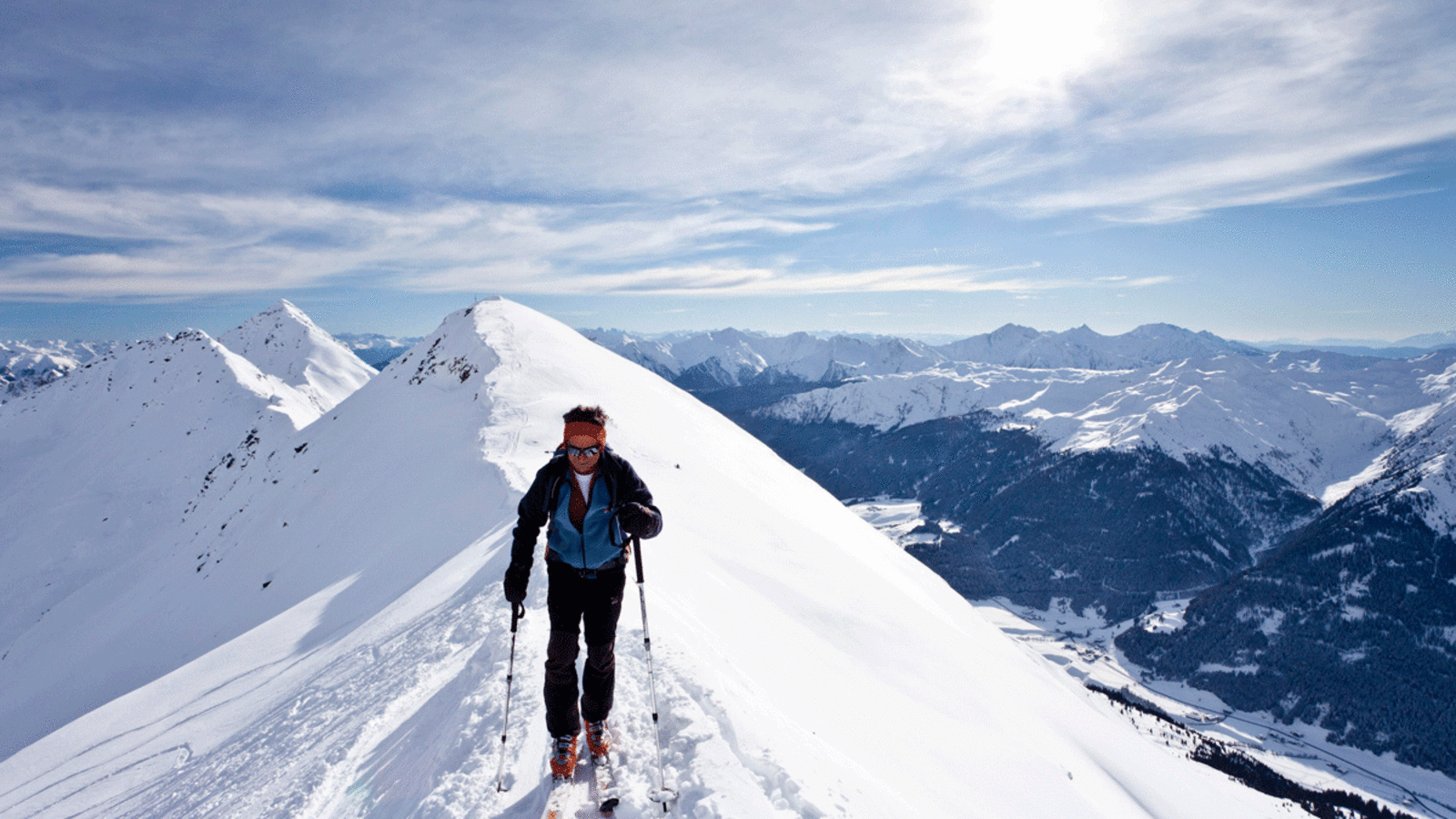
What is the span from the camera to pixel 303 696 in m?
12.2

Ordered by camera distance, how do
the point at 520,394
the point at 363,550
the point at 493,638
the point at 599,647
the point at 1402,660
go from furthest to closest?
the point at 1402,660
the point at 520,394
the point at 363,550
the point at 493,638
the point at 599,647

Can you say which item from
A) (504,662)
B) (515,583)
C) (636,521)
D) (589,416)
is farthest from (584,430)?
(504,662)

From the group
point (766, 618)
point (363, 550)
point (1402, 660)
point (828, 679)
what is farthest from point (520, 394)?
point (1402, 660)

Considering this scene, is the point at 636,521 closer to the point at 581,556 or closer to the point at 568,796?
the point at 581,556

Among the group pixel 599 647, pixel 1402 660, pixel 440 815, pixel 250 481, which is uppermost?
pixel 599 647

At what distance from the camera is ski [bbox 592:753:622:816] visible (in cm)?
575

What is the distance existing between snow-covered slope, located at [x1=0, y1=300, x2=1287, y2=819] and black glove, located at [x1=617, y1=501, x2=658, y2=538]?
2.78 m

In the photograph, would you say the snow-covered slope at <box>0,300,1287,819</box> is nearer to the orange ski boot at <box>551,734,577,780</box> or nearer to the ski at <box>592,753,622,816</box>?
the ski at <box>592,753,622,816</box>

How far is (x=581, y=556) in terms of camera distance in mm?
6387

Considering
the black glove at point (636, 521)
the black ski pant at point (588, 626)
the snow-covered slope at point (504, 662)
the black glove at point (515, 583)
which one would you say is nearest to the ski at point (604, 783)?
the snow-covered slope at point (504, 662)

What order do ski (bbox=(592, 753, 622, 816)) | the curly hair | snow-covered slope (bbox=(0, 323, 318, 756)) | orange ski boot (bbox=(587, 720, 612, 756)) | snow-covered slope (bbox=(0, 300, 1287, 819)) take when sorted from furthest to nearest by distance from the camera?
snow-covered slope (bbox=(0, 323, 318, 756))
snow-covered slope (bbox=(0, 300, 1287, 819))
orange ski boot (bbox=(587, 720, 612, 756))
the curly hair
ski (bbox=(592, 753, 622, 816))

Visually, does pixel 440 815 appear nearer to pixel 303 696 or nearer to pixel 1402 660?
pixel 303 696

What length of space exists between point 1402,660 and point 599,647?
256m

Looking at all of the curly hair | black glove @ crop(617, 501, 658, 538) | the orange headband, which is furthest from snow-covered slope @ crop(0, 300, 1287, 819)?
the curly hair
